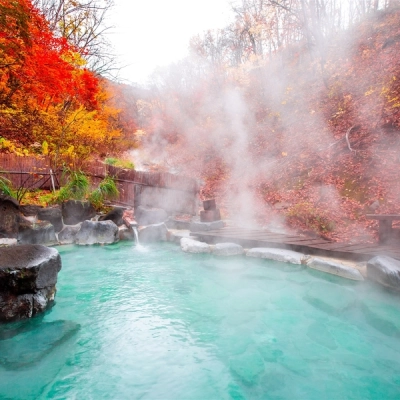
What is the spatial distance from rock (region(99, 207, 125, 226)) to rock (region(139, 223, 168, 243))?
0.91 m

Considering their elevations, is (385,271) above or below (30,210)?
below

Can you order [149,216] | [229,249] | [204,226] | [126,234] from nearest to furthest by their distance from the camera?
[229,249], [204,226], [126,234], [149,216]

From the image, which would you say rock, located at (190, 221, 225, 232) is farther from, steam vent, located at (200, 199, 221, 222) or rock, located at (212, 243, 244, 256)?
rock, located at (212, 243, 244, 256)

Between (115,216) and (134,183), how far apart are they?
4.12ft

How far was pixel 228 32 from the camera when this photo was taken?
19594mm

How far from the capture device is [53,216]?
6527 mm

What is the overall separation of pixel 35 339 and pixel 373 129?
30.5 feet

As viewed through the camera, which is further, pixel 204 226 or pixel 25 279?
pixel 204 226

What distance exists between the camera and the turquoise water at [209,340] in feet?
7.17

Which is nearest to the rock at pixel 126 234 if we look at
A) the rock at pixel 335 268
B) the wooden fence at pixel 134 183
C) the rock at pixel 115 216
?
the rock at pixel 115 216

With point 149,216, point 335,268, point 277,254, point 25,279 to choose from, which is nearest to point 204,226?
Result: point 149,216

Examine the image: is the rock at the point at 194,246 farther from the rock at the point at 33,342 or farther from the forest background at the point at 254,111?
the rock at the point at 33,342

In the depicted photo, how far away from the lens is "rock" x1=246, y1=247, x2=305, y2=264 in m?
4.68

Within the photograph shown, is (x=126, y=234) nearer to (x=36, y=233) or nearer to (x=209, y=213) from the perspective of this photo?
(x=36, y=233)
